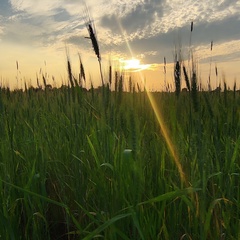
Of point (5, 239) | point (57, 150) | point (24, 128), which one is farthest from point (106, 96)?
point (24, 128)

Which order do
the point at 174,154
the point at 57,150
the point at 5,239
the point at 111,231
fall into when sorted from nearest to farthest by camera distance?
the point at 111,231 < the point at 5,239 < the point at 174,154 < the point at 57,150

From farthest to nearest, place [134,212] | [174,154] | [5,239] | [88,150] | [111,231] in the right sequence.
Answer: [88,150], [174,154], [5,239], [111,231], [134,212]

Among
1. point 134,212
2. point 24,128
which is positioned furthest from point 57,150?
point 134,212

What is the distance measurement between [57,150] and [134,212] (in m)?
1.17

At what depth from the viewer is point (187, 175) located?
142 cm

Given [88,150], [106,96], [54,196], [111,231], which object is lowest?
[54,196]

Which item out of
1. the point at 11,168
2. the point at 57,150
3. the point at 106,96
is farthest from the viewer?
the point at 57,150

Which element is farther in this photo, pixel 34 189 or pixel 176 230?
pixel 34 189

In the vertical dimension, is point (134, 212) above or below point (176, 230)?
above

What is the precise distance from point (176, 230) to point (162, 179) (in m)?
0.25

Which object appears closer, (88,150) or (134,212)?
(134,212)

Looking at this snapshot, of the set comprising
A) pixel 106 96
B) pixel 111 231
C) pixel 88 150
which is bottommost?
pixel 111 231

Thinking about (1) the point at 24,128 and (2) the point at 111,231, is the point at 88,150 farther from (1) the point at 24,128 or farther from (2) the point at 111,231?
(1) the point at 24,128

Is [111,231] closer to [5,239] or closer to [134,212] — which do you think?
[134,212]
